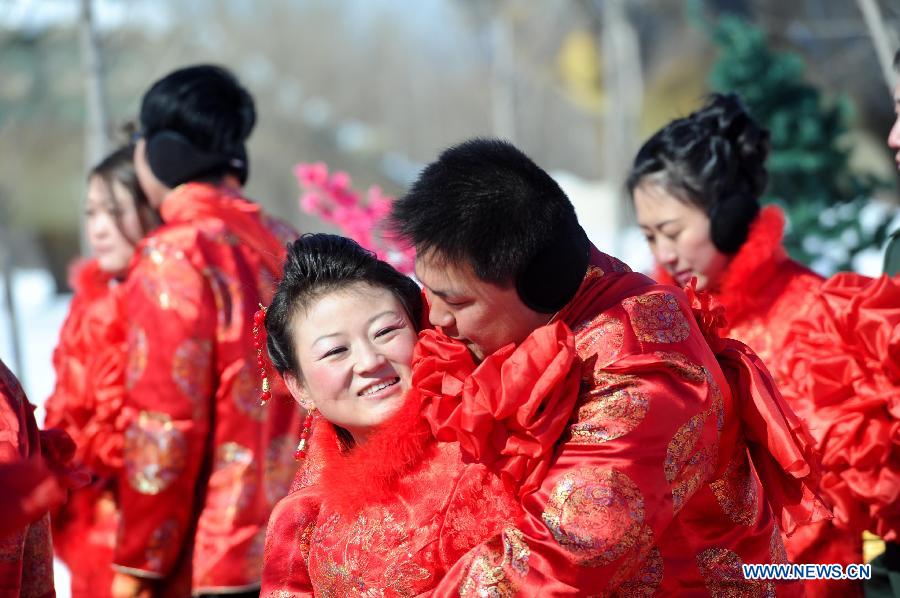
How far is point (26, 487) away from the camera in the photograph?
4.84 feet

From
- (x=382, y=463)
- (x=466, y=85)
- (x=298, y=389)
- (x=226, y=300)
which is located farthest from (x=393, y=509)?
(x=466, y=85)

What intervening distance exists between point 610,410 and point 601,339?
0.39ft

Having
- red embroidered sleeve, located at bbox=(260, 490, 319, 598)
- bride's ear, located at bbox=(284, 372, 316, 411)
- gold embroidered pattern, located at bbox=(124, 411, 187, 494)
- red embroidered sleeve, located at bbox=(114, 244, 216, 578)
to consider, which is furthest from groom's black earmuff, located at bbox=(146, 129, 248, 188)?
red embroidered sleeve, located at bbox=(260, 490, 319, 598)

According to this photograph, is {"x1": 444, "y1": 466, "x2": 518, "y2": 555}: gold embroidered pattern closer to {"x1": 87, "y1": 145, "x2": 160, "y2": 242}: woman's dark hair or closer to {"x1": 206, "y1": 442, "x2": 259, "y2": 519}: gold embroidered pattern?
{"x1": 206, "y1": 442, "x2": 259, "y2": 519}: gold embroidered pattern

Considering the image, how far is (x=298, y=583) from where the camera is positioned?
2.05 metres

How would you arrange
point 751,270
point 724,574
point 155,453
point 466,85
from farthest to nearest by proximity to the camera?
1. point 466,85
2. point 155,453
3. point 751,270
4. point 724,574

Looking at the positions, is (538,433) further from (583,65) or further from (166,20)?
(166,20)

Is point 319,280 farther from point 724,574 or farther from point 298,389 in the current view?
point 724,574

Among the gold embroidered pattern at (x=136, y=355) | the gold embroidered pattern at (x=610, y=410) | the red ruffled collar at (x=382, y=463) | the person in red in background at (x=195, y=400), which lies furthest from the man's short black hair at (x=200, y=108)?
the gold embroidered pattern at (x=610, y=410)

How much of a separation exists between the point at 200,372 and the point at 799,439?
1.86 meters

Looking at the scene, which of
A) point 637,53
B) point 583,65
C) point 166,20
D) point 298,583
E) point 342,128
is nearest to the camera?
point 298,583

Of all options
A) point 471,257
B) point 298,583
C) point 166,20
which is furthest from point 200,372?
point 166,20

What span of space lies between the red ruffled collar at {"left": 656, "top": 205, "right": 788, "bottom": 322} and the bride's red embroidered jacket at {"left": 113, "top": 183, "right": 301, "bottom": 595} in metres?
1.29

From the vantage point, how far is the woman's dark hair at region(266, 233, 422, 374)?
203 centimetres
